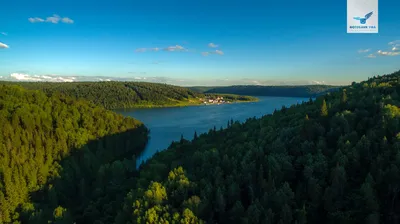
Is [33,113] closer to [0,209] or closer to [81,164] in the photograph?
[81,164]

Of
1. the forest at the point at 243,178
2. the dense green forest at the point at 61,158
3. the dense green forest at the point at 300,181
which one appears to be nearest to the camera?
the dense green forest at the point at 300,181

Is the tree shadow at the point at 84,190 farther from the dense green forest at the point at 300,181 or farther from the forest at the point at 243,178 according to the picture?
the dense green forest at the point at 300,181

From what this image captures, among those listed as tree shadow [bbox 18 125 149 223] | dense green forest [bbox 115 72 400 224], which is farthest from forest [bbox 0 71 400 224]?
tree shadow [bbox 18 125 149 223]

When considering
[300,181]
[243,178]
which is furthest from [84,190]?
[300,181]

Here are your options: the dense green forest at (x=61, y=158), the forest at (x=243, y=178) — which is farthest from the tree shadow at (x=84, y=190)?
the forest at (x=243, y=178)

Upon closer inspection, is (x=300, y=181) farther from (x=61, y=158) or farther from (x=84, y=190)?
(x=61, y=158)

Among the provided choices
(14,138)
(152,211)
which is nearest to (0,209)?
(14,138)

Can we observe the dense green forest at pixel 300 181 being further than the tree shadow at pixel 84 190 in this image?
No
